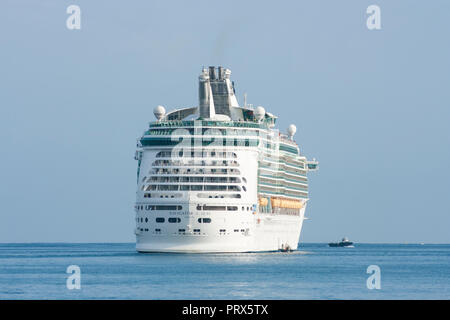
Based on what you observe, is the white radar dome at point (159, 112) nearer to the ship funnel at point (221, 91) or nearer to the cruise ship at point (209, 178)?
the cruise ship at point (209, 178)

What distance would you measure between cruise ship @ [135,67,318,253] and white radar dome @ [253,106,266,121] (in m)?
0.10

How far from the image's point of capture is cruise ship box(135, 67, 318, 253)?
289 feet

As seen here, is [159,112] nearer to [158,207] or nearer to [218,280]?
[158,207]

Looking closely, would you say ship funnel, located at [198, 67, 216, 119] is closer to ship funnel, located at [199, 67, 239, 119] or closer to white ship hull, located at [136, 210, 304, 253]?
ship funnel, located at [199, 67, 239, 119]

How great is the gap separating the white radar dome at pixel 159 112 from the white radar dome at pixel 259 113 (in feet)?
29.0

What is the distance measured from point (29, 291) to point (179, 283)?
9574mm

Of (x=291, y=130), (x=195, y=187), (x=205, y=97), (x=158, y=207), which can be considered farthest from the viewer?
(x=291, y=130)

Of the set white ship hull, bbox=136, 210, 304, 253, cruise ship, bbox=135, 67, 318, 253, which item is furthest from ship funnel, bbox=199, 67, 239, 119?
white ship hull, bbox=136, 210, 304, 253

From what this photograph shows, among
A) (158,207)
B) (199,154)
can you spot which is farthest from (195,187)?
(199,154)

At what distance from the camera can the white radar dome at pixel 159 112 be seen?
99.7 meters

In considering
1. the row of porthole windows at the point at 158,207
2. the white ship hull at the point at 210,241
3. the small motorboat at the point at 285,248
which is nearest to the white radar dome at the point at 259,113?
the white ship hull at the point at 210,241

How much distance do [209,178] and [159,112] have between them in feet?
38.8

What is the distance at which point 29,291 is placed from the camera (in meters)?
62.5

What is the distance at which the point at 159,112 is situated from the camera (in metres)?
99.6
